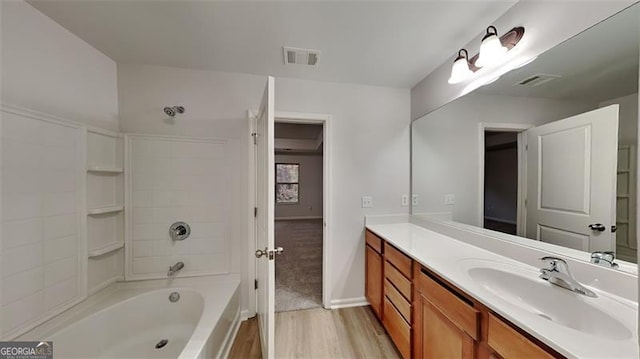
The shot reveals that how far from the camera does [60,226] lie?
141 cm

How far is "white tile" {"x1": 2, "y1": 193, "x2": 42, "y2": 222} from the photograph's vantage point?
1.15m

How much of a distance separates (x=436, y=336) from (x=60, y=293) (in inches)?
96.3

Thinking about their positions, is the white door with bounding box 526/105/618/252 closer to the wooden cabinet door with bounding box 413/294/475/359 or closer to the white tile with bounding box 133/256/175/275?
the wooden cabinet door with bounding box 413/294/475/359

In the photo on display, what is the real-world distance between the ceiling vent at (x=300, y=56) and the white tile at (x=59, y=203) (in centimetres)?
189

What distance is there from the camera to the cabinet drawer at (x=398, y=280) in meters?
1.44

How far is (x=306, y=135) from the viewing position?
17.9 ft

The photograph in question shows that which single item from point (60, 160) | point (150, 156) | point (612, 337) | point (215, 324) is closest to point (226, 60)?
point (150, 156)

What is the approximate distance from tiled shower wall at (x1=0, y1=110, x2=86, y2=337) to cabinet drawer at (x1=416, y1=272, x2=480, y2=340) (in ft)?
7.85

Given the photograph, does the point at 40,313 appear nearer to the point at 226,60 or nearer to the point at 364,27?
the point at 226,60

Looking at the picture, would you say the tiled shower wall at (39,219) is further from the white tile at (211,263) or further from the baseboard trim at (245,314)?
the baseboard trim at (245,314)

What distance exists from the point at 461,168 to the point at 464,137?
0.27 m

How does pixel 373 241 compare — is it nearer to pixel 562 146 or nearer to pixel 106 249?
pixel 562 146

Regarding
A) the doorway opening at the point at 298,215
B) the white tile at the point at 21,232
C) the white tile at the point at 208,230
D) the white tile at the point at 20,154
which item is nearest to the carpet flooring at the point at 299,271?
the doorway opening at the point at 298,215

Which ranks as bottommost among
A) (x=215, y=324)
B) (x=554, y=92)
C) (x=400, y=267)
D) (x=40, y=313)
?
(x=215, y=324)
